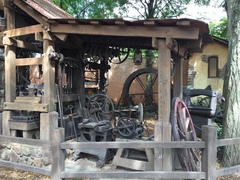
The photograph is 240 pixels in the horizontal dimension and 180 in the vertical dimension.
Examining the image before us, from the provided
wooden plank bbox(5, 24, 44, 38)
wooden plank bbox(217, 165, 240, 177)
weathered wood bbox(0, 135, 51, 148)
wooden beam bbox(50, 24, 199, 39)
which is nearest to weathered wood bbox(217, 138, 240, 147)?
wooden plank bbox(217, 165, 240, 177)

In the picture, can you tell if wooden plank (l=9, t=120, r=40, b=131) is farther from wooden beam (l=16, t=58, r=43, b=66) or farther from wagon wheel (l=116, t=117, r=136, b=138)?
wagon wheel (l=116, t=117, r=136, b=138)

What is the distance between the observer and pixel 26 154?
14.9 ft

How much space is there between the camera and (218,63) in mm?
10586

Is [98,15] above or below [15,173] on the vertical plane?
above

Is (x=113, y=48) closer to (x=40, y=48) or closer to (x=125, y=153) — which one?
(x=40, y=48)

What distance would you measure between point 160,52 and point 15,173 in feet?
11.1

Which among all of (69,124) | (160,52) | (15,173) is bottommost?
(15,173)

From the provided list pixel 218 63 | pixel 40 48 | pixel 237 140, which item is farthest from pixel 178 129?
pixel 218 63

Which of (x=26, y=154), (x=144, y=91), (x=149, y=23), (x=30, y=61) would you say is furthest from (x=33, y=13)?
(x=144, y=91)

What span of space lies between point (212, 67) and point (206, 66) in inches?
11.5

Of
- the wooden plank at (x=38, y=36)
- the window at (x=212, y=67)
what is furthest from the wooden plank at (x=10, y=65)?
the window at (x=212, y=67)

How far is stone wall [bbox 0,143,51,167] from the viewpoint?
438 centimetres

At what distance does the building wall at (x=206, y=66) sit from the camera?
34.6 feet

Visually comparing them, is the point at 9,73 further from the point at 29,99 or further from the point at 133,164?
the point at 133,164
